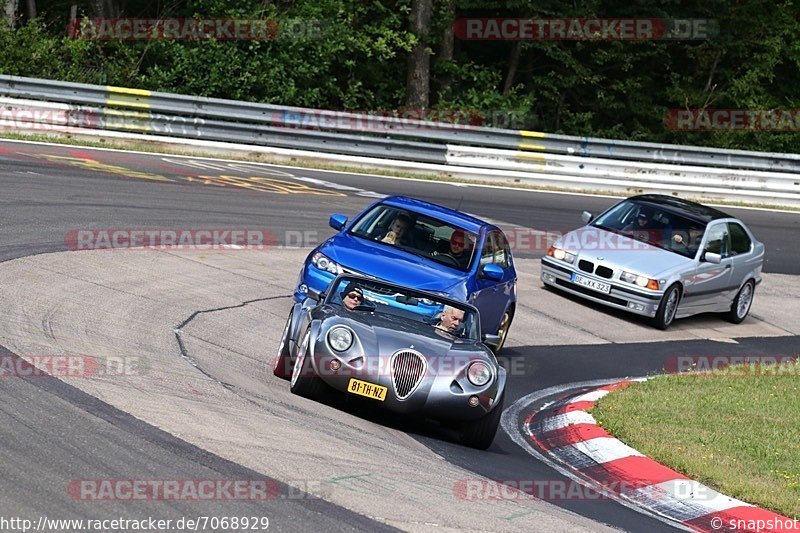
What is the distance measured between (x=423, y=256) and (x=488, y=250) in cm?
93

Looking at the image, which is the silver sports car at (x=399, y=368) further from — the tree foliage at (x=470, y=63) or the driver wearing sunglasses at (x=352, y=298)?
the tree foliage at (x=470, y=63)

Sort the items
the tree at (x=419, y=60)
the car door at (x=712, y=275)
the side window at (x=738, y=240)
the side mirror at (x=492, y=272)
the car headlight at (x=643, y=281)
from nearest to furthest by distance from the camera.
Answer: the side mirror at (x=492, y=272) → the car headlight at (x=643, y=281) → the car door at (x=712, y=275) → the side window at (x=738, y=240) → the tree at (x=419, y=60)

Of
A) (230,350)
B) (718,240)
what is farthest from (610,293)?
(230,350)

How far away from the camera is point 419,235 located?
12867 mm

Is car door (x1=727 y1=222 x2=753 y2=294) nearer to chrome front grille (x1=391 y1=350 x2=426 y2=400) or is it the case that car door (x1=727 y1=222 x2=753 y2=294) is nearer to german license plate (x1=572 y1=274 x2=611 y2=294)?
german license plate (x1=572 y1=274 x2=611 y2=294)

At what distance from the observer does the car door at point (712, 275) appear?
17172 mm

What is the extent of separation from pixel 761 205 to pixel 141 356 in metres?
21.2

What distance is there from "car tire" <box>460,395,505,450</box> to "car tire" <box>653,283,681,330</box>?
7.76 meters

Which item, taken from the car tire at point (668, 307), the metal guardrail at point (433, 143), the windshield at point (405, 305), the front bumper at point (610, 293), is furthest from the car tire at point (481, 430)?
the metal guardrail at point (433, 143)

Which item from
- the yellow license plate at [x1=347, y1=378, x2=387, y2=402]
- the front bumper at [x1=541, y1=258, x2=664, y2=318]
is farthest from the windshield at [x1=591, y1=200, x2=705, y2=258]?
the yellow license plate at [x1=347, y1=378, x2=387, y2=402]

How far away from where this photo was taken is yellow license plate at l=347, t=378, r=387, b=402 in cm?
905

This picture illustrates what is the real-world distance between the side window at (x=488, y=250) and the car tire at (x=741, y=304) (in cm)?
630

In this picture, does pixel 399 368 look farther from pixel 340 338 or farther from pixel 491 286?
pixel 491 286

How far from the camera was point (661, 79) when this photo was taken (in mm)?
34312
